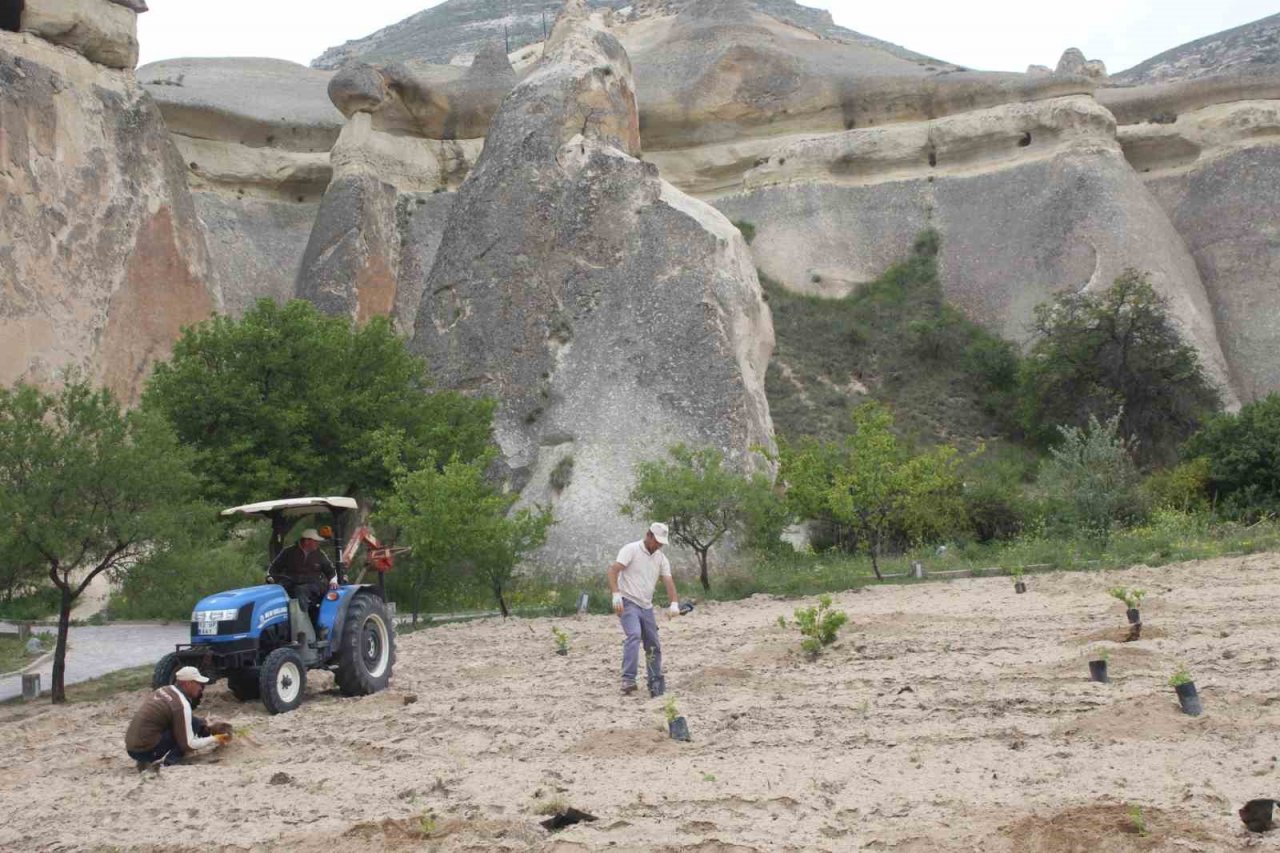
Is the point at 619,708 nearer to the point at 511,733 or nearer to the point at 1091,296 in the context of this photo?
the point at 511,733

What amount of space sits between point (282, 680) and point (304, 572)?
1.15 metres

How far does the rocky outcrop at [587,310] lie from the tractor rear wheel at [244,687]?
10589mm

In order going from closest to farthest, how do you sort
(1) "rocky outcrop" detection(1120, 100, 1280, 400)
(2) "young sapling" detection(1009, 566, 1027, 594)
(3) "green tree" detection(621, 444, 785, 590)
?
(2) "young sapling" detection(1009, 566, 1027, 594) → (3) "green tree" detection(621, 444, 785, 590) → (1) "rocky outcrop" detection(1120, 100, 1280, 400)

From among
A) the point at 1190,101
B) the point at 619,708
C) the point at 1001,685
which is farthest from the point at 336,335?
the point at 1190,101

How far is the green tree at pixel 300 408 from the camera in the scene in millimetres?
20109

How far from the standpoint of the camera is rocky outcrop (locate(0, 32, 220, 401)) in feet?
81.6

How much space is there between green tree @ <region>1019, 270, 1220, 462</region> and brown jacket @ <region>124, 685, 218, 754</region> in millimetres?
25149

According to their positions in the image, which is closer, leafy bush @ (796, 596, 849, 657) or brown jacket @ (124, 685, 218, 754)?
brown jacket @ (124, 685, 218, 754)

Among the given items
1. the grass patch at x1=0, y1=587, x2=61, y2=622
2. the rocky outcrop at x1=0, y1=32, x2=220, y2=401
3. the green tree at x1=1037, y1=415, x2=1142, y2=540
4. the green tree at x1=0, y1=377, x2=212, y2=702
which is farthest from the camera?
the rocky outcrop at x1=0, y1=32, x2=220, y2=401

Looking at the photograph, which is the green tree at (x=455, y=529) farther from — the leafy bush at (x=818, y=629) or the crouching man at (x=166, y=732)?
the crouching man at (x=166, y=732)

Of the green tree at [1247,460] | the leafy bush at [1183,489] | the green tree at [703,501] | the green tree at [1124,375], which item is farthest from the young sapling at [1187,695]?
the green tree at [1124,375]

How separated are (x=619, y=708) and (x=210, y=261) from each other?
23760 millimetres

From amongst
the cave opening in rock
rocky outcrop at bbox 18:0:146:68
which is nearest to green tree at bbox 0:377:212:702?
rocky outcrop at bbox 18:0:146:68

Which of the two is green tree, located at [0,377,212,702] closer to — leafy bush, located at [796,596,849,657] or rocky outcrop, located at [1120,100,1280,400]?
leafy bush, located at [796,596,849,657]
